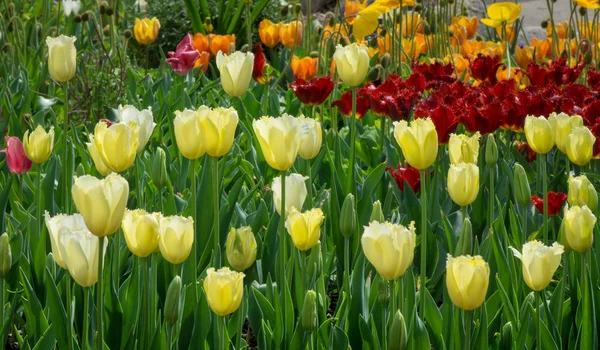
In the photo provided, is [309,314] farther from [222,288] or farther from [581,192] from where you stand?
[581,192]

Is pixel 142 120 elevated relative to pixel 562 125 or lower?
elevated

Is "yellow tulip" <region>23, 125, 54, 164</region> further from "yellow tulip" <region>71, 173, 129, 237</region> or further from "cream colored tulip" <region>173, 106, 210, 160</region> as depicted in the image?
"yellow tulip" <region>71, 173, 129, 237</region>

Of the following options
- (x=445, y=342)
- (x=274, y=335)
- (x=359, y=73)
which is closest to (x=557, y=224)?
(x=359, y=73)

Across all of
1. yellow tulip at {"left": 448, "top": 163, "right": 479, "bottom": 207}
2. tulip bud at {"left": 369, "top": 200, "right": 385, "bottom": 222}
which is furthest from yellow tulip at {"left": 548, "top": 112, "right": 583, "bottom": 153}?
tulip bud at {"left": 369, "top": 200, "right": 385, "bottom": 222}

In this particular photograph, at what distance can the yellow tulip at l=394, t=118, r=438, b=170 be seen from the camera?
4.70 ft

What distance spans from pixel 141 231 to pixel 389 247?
0.34 m

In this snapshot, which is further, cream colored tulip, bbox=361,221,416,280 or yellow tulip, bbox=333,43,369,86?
yellow tulip, bbox=333,43,369,86

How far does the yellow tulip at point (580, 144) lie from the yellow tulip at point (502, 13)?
7.77 feet

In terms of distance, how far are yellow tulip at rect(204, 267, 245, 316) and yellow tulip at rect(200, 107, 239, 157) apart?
0.31 m

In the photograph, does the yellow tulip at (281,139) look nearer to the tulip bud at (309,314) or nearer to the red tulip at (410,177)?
the tulip bud at (309,314)

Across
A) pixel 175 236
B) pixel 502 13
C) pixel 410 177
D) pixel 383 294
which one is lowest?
pixel 502 13

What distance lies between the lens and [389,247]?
1.18 metres

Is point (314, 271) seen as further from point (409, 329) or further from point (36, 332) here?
point (36, 332)

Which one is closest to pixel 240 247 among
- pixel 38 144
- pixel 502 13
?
pixel 38 144
